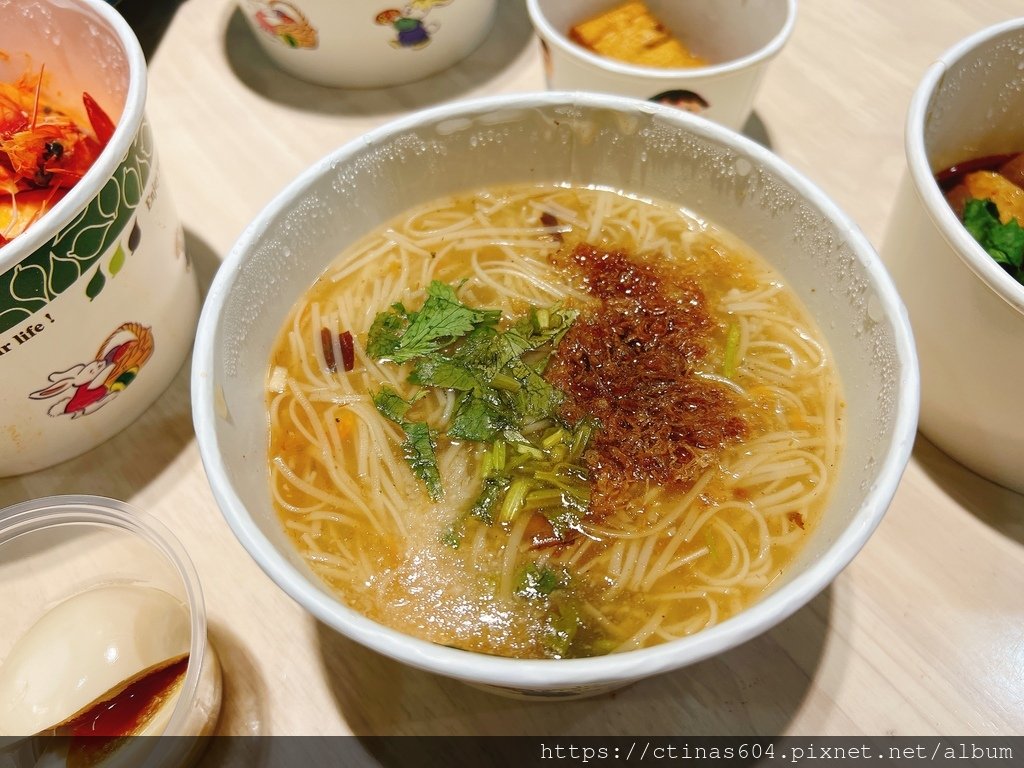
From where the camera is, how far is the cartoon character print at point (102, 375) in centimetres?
108

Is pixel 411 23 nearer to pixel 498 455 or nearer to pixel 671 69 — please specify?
pixel 671 69

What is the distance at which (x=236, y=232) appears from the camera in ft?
A: 5.02

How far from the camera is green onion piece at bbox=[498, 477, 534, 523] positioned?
39.1 inches

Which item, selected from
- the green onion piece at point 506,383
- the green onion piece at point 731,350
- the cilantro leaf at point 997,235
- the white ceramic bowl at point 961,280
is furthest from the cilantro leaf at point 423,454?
the cilantro leaf at point 997,235

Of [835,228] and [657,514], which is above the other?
[835,228]

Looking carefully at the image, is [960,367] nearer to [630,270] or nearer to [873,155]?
[630,270]

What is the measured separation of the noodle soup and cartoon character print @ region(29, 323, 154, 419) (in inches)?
9.4

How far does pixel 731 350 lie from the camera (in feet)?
3.75

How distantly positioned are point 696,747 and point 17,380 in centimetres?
104

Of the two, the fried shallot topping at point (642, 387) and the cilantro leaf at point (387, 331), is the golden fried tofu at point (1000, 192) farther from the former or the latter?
the cilantro leaf at point (387, 331)

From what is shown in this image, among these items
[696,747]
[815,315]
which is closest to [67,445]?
[696,747]

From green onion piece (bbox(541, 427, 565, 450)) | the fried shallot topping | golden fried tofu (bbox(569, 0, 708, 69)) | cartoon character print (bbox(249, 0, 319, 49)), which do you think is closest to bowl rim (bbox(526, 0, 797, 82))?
golden fried tofu (bbox(569, 0, 708, 69))

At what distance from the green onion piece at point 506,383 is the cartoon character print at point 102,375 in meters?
0.55

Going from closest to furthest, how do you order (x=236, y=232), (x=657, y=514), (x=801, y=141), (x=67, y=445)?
(x=657, y=514) → (x=67, y=445) → (x=236, y=232) → (x=801, y=141)
